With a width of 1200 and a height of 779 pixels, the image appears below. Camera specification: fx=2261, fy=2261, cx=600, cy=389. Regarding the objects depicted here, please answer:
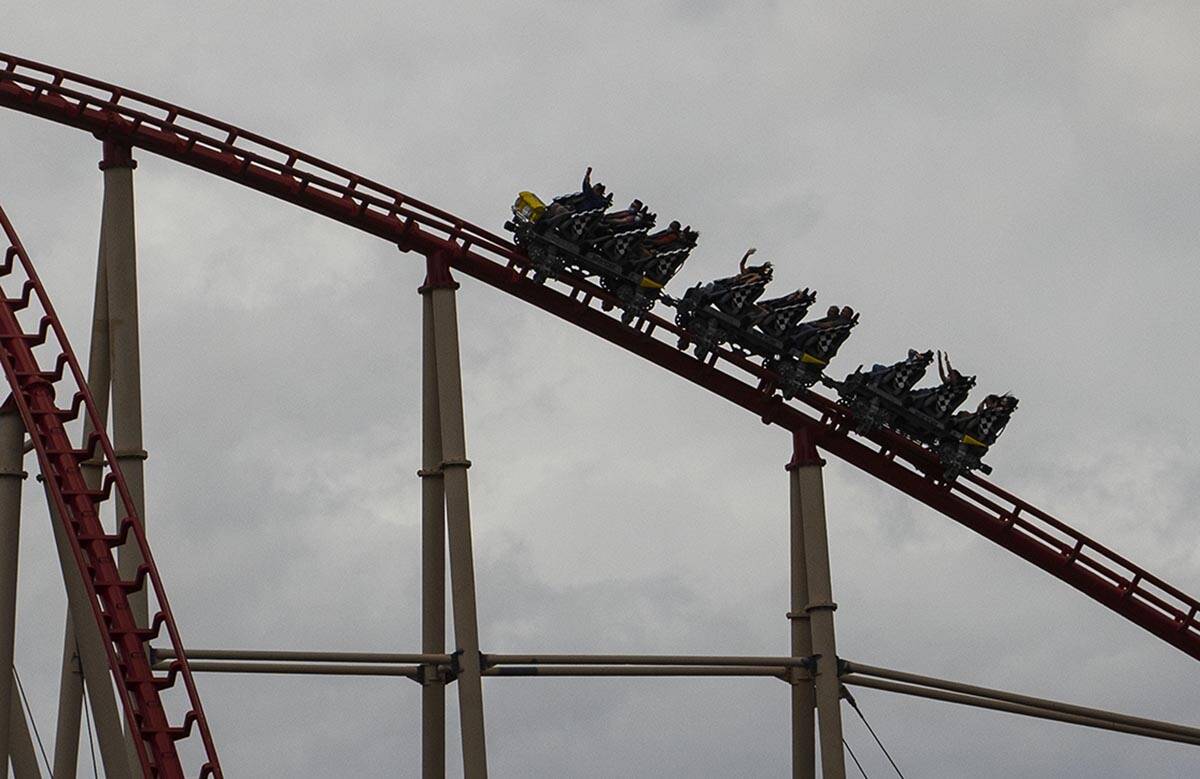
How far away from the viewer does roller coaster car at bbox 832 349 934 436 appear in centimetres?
1683

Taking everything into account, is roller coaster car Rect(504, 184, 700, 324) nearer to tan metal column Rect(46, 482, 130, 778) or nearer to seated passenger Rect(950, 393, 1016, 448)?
seated passenger Rect(950, 393, 1016, 448)

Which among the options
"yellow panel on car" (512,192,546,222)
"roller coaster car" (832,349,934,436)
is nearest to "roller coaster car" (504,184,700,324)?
"yellow panel on car" (512,192,546,222)

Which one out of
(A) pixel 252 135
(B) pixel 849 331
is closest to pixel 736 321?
(B) pixel 849 331

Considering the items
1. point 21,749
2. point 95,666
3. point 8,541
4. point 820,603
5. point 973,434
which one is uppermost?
point 973,434

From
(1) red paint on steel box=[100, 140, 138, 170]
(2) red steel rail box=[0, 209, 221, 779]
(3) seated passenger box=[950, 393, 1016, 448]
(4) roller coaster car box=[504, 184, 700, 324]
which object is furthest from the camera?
(3) seated passenger box=[950, 393, 1016, 448]

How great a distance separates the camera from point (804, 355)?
16.6 metres

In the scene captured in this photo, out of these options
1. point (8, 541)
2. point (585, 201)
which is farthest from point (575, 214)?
point (8, 541)

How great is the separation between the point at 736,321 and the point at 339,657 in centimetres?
412

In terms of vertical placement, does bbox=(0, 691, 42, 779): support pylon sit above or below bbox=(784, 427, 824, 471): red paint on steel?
below

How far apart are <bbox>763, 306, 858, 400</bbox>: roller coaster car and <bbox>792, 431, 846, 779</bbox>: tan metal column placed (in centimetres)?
39

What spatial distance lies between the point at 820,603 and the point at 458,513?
9.24 feet

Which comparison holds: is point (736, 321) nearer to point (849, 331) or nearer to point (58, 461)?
point (849, 331)

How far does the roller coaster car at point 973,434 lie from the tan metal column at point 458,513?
398cm

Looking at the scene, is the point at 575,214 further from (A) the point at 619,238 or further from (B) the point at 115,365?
(B) the point at 115,365
